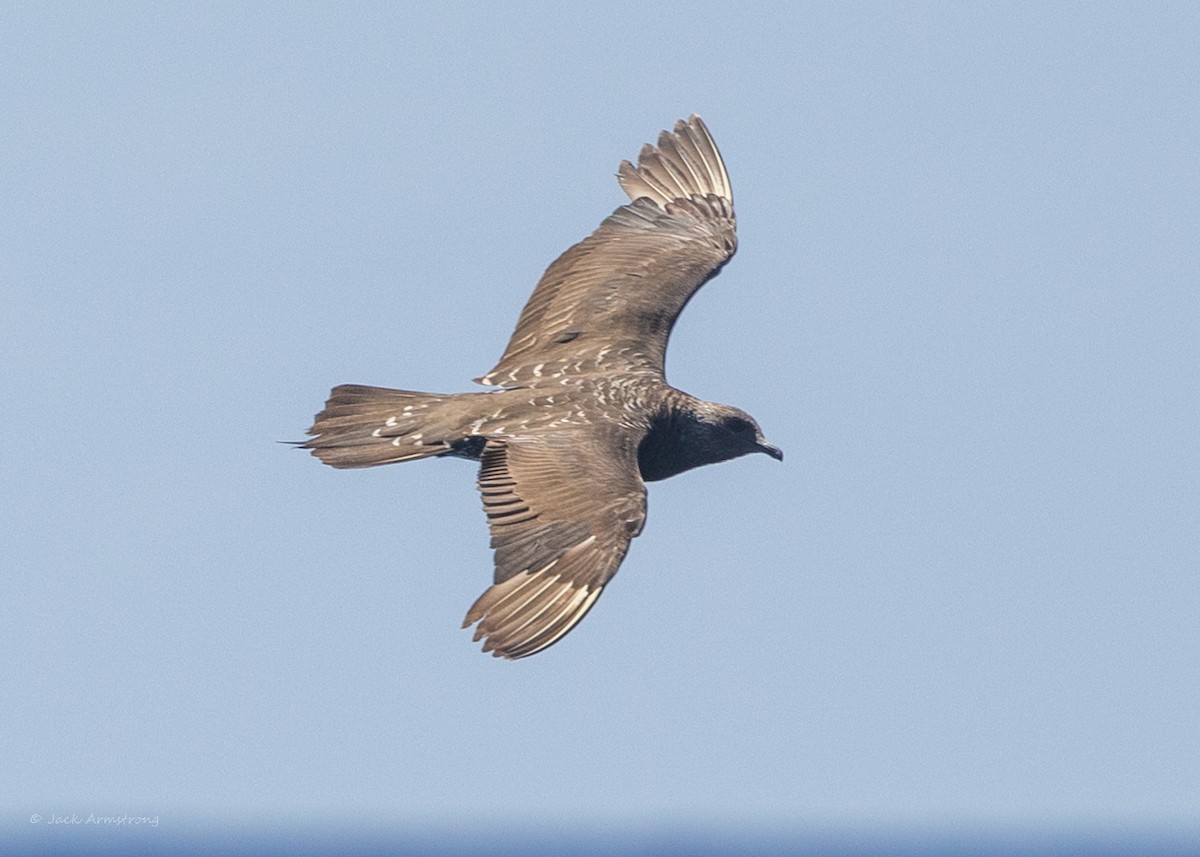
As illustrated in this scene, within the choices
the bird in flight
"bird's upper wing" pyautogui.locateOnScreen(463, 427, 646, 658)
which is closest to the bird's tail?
the bird in flight

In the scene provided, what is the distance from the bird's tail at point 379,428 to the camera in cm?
1722

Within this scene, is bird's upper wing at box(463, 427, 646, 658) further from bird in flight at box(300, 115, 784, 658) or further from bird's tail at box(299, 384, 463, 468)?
bird's tail at box(299, 384, 463, 468)

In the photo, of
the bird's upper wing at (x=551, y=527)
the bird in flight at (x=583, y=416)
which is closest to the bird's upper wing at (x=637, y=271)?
the bird in flight at (x=583, y=416)

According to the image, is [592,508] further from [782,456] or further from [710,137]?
[710,137]

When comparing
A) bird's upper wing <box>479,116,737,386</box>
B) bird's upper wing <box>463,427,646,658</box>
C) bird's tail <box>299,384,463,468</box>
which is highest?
bird's upper wing <box>479,116,737,386</box>

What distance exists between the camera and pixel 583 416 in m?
17.4

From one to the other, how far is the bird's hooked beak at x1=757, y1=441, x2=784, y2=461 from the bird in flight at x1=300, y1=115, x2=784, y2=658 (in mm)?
11

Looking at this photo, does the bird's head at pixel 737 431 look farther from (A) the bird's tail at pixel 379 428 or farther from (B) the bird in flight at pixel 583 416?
(A) the bird's tail at pixel 379 428

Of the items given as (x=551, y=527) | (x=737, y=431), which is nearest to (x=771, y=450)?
(x=737, y=431)

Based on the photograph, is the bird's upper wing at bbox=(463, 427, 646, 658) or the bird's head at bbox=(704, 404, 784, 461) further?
the bird's head at bbox=(704, 404, 784, 461)

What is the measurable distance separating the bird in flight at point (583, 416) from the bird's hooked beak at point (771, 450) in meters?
0.01

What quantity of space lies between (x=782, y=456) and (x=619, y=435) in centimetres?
232

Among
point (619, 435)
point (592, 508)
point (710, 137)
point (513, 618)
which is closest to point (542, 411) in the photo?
point (619, 435)

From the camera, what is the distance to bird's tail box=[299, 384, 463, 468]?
17.2 metres
